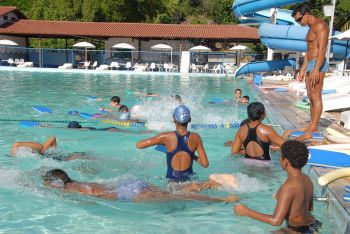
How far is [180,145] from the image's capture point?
4.41 meters

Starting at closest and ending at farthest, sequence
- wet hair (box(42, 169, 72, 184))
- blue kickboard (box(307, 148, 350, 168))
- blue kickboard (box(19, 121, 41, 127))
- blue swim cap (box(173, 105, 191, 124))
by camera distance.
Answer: blue swim cap (box(173, 105, 191, 124)) → wet hair (box(42, 169, 72, 184)) → blue kickboard (box(307, 148, 350, 168)) → blue kickboard (box(19, 121, 41, 127))

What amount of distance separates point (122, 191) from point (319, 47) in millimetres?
3422

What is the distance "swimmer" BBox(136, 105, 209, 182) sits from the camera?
4309 millimetres

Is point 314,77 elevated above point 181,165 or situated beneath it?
elevated above

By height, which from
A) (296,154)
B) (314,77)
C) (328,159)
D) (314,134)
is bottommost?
(328,159)

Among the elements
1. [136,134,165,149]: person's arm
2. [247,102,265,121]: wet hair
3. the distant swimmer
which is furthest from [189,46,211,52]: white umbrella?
[136,134,165,149]: person's arm

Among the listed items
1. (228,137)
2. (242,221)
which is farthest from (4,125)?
(242,221)

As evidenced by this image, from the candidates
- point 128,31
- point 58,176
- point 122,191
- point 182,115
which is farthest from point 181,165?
A: point 128,31

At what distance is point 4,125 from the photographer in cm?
909

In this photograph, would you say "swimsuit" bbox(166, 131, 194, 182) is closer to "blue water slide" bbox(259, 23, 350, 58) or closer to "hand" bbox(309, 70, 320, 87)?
"hand" bbox(309, 70, 320, 87)

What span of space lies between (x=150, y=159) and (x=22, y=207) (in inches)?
92.9

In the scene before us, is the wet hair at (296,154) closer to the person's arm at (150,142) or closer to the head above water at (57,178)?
the person's arm at (150,142)

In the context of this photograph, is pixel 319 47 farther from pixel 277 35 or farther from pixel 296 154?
pixel 277 35

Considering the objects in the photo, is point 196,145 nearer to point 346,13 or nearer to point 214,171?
point 214,171
